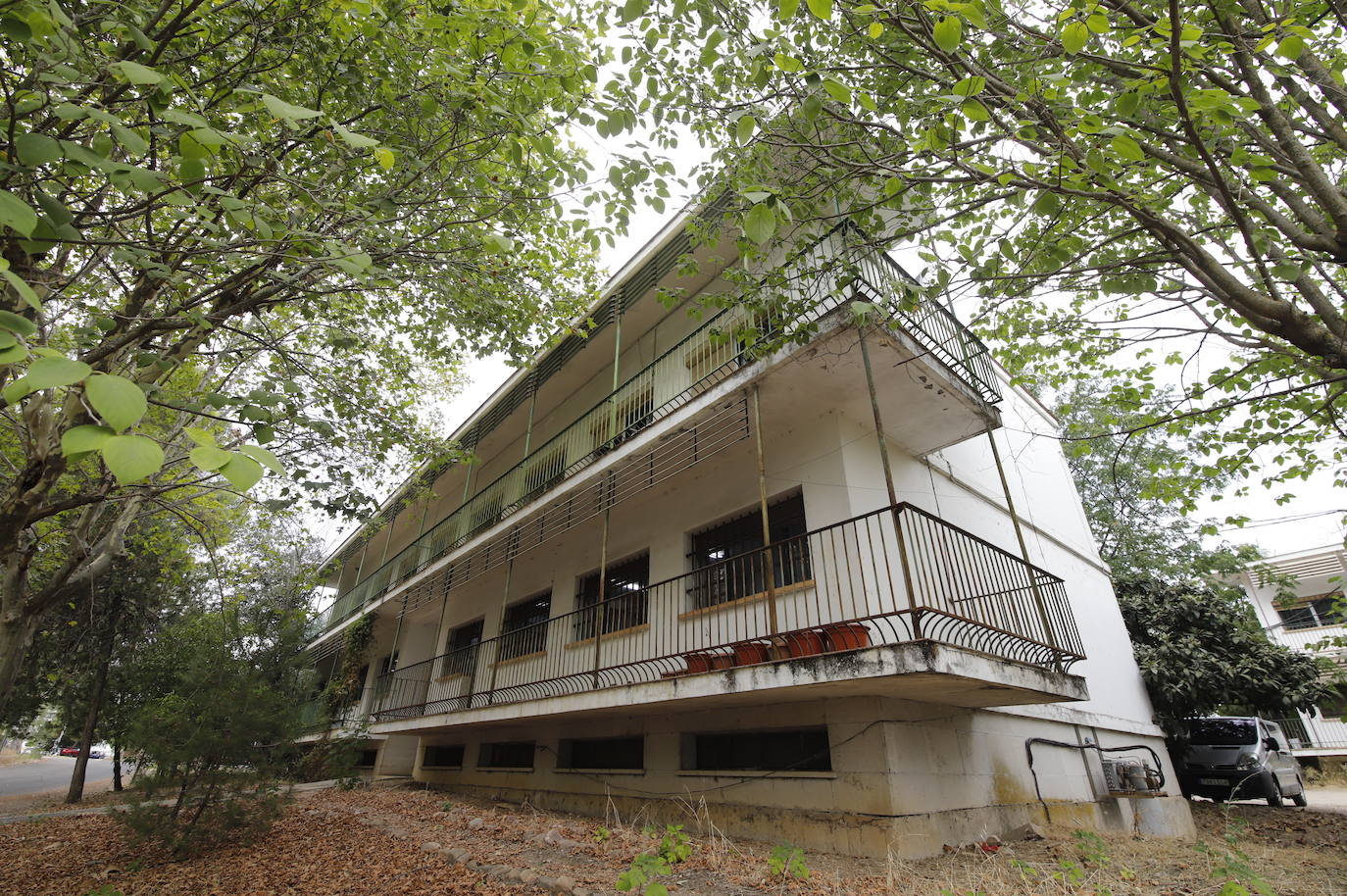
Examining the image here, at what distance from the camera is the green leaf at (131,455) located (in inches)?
46.9

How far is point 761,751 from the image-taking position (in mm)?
6801

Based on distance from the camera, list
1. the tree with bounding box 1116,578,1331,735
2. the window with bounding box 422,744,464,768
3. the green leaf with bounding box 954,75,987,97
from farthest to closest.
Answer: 1. the window with bounding box 422,744,464,768
2. the tree with bounding box 1116,578,1331,735
3. the green leaf with bounding box 954,75,987,97

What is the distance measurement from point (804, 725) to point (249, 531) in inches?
949

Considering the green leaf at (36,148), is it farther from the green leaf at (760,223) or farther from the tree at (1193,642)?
the tree at (1193,642)

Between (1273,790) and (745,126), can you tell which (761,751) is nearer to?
(745,126)

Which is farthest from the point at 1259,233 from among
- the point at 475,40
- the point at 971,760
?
the point at 475,40

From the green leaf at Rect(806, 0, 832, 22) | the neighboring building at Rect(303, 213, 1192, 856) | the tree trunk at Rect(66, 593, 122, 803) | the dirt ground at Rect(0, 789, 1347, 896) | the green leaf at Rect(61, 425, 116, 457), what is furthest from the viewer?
the tree trunk at Rect(66, 593, 122, 803)

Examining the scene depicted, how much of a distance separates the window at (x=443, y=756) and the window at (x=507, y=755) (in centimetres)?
96

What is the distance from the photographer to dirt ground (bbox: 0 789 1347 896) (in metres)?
4.60

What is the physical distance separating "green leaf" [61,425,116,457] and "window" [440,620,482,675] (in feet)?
42.4

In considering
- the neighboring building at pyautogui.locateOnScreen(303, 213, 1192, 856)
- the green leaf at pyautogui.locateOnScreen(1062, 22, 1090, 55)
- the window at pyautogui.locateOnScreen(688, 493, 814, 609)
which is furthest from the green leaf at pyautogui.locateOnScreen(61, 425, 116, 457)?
the window at pyautogui.locateOnScreen(688, 493, 814, 609)

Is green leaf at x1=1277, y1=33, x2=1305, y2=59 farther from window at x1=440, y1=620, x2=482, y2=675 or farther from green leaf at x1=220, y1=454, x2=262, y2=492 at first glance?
window at x1=440, y1=620, x2=482, y2=675

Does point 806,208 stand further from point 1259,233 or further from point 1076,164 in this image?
point 1259,233

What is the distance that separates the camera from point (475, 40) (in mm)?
4688
